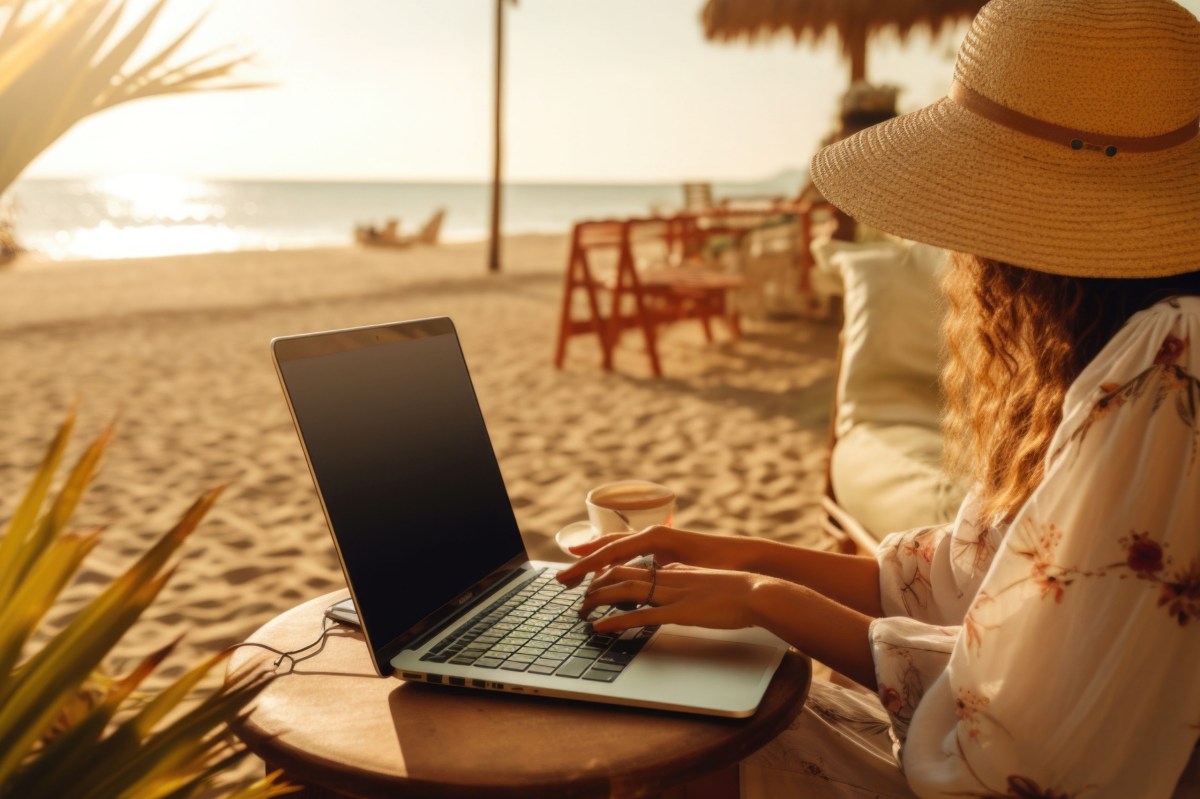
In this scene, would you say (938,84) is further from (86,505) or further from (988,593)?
(988,593)

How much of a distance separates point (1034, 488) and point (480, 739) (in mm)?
672

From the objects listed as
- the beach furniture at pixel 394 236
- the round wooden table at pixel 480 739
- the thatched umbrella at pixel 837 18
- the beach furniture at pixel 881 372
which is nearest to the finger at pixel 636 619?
the round wooden table at pixel 480 739

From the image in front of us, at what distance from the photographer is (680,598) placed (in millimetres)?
1038

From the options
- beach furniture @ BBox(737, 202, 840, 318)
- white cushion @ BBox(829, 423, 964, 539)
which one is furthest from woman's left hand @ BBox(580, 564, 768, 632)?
beach furniture @ BBox(737, 202, 840, 318)

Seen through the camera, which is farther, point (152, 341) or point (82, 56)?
point (152, 341)

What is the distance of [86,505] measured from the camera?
3691 mm

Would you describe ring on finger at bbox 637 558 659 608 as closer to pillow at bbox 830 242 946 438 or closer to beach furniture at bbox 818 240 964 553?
beach furniture at bbox 818 240 964 553

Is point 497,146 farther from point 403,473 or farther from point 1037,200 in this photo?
point 1037,200

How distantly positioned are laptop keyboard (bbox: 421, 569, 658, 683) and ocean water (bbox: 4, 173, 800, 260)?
48.8ft

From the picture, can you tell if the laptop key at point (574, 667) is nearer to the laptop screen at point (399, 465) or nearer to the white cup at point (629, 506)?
the laptop screen at point (399, 465)

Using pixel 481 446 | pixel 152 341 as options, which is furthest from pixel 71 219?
pixel 481 446

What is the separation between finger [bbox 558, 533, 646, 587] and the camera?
1.17m

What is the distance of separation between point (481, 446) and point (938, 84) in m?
6.64

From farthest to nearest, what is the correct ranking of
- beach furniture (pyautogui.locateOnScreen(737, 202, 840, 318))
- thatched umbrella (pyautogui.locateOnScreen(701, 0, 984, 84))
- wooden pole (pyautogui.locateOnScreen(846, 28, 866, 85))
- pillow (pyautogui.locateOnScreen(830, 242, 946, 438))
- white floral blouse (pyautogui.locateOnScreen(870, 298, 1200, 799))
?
1. wooden pole (pyautogui.locateOnScreen(846, 28, 866, 85))
2. beach furniture (pyautogui.locateOnScreen(737, 202, 840, 318))
3. thatched umbrella (pyautogui.locateOnScreen(701, 0, 984, 84))
4. pillow (pyautogui.locateOnScreen(830, 242, 946, 438))
5. white floral blouse (pyautogui.locateOnScreen(870, 298, 1200, 799))
